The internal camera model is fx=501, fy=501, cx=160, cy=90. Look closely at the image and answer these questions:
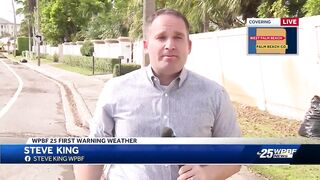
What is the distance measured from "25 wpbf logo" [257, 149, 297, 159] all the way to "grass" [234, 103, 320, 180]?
392 centimetres

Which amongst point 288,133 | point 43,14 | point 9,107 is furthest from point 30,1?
point 288,133

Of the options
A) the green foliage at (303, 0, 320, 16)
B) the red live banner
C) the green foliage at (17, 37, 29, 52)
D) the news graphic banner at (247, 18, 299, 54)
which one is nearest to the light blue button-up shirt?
the red live banner

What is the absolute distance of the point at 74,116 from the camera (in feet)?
42.4

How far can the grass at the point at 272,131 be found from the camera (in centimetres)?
599

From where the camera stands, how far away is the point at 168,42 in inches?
88.4

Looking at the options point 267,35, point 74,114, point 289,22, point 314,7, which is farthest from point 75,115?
point 314,7

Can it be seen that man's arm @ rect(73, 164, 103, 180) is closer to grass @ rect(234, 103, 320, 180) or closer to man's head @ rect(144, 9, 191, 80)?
man's head @ rect(144, 9, 191, 80)

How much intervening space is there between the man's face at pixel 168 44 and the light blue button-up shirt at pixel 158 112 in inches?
2.8

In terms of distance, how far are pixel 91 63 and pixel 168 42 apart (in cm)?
3530

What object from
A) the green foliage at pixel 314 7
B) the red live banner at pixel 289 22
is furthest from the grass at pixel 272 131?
the green foliage at pixel 314 7

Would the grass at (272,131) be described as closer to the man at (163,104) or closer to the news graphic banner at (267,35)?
the news graphic banner at (267,35)

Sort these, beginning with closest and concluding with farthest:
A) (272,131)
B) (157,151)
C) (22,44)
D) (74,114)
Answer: (157,151) < (272,131) < (74,114) < (22,44)

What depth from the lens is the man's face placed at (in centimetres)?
225

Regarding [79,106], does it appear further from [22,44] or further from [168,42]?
[22,44]
